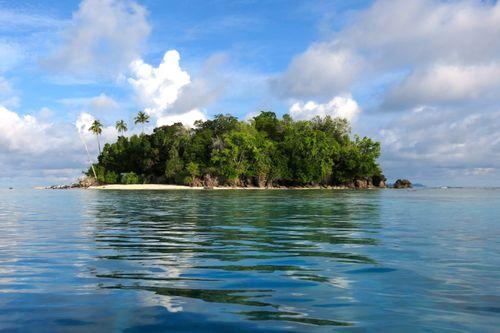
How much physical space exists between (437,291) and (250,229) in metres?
11.6

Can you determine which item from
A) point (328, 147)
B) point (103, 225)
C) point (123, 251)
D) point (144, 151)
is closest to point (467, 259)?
point (123, 251)

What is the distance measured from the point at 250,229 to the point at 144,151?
115018 millimetres

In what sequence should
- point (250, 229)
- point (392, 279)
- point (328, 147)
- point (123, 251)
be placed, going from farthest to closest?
point (328, 147) → point (250, 229) → point (123, 251) → point (392, 279)

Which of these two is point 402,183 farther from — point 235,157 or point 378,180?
point 235,157

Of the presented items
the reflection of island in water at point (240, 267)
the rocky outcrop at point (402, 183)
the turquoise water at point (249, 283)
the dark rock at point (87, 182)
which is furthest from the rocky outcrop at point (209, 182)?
the turquoise water at point (249, 283)

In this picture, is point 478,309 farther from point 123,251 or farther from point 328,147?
point 328,147

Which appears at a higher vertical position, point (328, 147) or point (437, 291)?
point (328, 147)

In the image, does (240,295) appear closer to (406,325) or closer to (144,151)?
(406,325)

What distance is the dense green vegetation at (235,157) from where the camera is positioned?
11706 centimetres

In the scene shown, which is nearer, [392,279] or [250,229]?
[392,279]

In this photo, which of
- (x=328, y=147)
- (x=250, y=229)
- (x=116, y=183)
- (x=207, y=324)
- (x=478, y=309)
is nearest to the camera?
(x=207, y=324)

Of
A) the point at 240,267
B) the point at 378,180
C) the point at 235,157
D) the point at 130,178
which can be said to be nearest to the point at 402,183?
the point at 378,180

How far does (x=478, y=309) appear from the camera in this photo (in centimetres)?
697

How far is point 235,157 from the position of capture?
4503 inches
